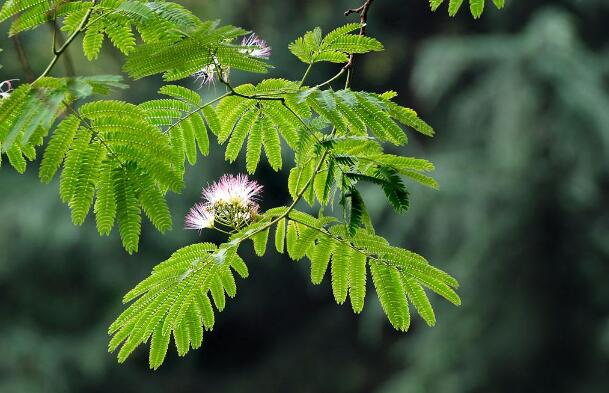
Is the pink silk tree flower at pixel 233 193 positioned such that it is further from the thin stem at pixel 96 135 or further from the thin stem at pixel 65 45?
the thin stem at pixel 65 45

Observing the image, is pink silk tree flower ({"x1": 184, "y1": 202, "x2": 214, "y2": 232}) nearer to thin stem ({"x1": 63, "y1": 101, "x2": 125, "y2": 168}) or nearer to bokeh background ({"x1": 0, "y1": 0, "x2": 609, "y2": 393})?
thin stem ({"x1": 63, "y1": 101, "x2": 125, "y2": 168})

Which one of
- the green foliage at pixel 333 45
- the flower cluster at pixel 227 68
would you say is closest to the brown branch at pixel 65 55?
the flower cluster at pixel 227 68

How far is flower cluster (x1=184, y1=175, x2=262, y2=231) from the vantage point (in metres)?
2.52

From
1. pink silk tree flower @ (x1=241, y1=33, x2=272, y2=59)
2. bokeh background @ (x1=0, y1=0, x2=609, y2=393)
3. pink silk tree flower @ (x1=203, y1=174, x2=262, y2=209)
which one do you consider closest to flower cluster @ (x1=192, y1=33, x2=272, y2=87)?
pink silk tree flower @ (x1=241, y1=33, x2=272, y2=59)

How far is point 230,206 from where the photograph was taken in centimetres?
253

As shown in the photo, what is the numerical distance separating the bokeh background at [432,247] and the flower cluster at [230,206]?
28.4 ft

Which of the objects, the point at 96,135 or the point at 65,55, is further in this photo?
the point at 96,135

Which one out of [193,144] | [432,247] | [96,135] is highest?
[96,135]

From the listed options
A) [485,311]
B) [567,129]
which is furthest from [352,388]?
[567,129]

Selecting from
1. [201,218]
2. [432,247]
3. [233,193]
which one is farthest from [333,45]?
[432,247]

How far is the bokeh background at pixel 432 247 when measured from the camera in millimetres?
11289

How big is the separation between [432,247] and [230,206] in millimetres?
9779

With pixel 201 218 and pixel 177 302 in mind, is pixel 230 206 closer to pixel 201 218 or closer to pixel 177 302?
pixel 201 218

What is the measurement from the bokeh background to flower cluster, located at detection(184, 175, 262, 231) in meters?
8.65
